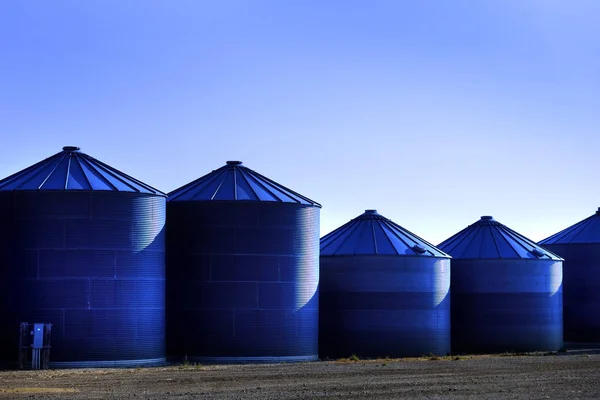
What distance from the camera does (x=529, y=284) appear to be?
2394 inches

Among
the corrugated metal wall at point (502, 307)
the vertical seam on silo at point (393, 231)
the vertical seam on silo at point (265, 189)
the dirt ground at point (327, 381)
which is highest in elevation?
the vertical seam on silo at point (265, 189)

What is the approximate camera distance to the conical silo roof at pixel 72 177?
44562 millimetres

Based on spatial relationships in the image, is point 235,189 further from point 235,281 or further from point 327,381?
point 327,381

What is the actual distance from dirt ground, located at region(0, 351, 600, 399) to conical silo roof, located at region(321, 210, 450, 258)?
28.6 ft

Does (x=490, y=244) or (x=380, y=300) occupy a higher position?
(x=490, y=244)

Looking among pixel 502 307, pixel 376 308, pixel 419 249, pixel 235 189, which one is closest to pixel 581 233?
pixel 502 307

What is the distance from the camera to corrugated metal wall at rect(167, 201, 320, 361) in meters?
48.1

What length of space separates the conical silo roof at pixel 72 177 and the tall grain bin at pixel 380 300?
12413 mm

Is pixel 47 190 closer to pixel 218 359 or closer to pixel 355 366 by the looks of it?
pixel 218 359

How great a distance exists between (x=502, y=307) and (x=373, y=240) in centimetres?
964

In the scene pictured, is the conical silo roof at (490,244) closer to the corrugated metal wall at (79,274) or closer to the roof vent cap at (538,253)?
the roof vent cap at (538,253)

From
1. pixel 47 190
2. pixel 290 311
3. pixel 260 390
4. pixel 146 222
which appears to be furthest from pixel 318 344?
pixel 260 390

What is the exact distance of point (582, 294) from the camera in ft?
230

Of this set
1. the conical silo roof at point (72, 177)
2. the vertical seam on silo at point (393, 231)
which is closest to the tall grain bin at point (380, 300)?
the vertical seam on silo at point (393, 231)
